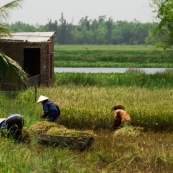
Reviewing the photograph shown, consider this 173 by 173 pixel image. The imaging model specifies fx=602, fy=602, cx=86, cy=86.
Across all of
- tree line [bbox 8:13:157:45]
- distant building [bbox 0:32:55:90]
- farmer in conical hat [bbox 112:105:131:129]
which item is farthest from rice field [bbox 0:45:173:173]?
tree line [bbox 8:13:157:45]

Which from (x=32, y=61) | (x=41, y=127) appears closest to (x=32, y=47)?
(x=32, y=61)

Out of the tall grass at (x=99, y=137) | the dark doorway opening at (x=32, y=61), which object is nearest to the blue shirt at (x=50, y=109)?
the tall grass at (x=99, y=137)

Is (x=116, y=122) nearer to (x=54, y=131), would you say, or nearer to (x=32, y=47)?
(x=54, y=131)

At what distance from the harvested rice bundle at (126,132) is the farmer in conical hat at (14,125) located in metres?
3.07

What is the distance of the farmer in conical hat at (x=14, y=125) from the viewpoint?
1249 cm

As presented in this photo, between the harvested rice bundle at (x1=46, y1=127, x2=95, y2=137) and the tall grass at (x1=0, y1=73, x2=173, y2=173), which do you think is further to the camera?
the harvested rice bundle at (x1=46, y1=127, x2=95, y2=137)

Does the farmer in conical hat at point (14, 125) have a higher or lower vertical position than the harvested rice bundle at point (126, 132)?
higher

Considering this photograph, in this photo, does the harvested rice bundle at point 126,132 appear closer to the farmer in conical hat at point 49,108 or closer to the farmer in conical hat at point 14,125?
the farmer in conical hat at point 49,108

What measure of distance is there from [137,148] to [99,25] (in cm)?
15205

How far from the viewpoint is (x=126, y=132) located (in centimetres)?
1499

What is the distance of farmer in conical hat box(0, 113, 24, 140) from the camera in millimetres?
12492

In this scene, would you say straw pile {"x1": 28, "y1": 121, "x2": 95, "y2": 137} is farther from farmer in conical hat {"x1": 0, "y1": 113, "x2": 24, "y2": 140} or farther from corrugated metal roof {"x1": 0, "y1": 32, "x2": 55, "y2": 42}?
corrugated metal roof {"x1": 0, "y1": 32, "x2": 55, "y2": 42}

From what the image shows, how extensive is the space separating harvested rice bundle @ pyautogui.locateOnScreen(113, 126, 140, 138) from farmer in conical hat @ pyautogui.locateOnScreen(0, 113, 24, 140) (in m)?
3.07

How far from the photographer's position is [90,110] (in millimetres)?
16781
